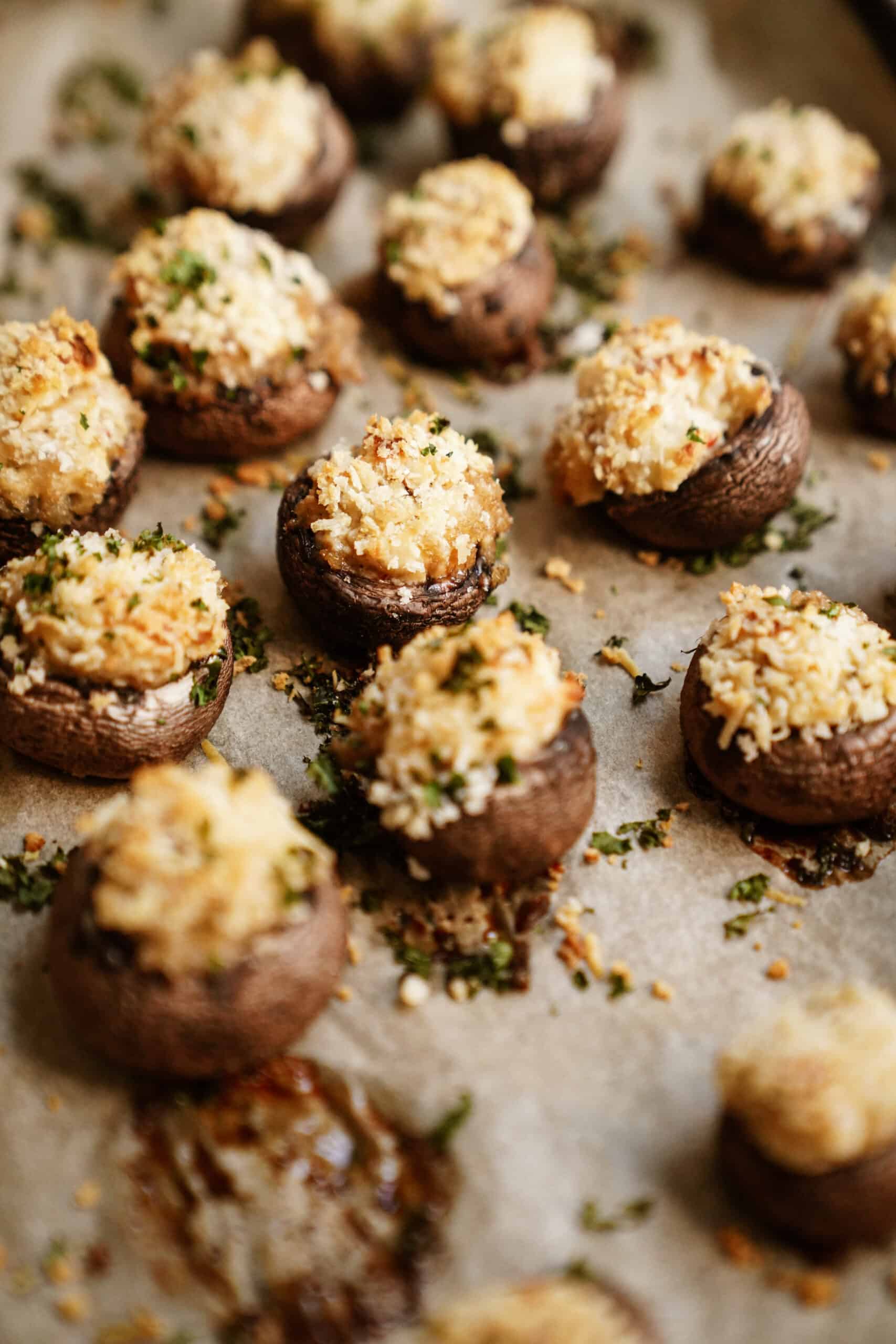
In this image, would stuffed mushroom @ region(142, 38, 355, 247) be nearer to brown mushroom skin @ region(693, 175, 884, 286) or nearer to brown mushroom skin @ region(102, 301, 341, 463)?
brown mushroom skin @ region(102, 301, 341, 463)

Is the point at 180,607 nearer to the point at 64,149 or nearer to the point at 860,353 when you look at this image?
the point at 860,353

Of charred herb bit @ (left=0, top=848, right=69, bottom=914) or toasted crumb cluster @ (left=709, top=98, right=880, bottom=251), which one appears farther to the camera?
toasted crumb cluster @ (left=709, top=98, right=880, bottom=251)

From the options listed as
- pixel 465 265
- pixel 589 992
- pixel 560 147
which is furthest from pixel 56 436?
pixel 560 147

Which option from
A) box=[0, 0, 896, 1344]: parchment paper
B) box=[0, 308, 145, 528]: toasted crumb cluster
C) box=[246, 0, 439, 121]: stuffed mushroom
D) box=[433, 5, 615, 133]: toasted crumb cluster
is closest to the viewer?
box=[0, 0, 896, 1344]: parchment paper

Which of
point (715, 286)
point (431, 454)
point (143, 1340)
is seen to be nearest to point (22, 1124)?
point (143, 1340)

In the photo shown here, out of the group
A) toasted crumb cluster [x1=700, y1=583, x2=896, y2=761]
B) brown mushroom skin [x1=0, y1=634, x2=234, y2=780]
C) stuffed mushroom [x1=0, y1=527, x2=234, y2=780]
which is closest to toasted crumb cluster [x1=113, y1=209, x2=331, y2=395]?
stuffed mushroom [x1=0, y1=527, x2=234, y2=780]

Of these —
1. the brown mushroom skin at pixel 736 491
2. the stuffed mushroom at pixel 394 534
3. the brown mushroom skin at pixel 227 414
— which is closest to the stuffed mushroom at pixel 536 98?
the brown mushroom skin at pixel 227 414
